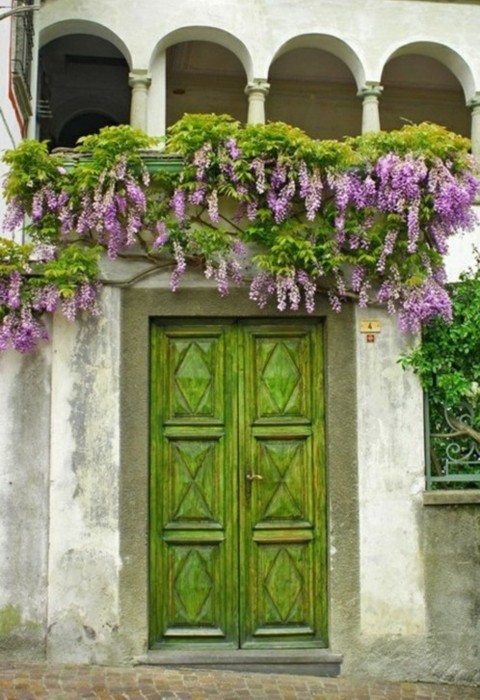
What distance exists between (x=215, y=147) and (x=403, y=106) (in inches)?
517

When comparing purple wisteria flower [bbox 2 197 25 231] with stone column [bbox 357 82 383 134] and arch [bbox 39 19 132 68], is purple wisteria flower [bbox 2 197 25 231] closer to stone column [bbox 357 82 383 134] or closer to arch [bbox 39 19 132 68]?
arch [bbox 39 19 132 68]

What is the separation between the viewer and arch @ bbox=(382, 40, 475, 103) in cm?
1462

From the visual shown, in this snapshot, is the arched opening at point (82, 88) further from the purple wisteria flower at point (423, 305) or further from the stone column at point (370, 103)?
the purple wisteria flower at point (423, 305)

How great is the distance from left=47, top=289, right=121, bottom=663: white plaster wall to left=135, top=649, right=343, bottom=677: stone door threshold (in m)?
0.37

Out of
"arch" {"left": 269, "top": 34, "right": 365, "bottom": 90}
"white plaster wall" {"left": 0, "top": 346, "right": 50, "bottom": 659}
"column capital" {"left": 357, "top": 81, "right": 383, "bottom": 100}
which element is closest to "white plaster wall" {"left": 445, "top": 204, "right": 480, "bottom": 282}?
"column capital" {"left": 357, "top": 81, "right": 383, "bottom": 100}

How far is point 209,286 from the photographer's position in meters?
6.05

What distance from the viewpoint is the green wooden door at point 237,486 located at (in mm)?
5980

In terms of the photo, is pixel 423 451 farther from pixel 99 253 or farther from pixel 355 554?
pixel 99 253

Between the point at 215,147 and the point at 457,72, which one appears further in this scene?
the point at 457,72

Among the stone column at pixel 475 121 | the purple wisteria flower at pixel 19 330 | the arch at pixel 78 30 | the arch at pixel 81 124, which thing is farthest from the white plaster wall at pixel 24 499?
the arch at pixel 81 124

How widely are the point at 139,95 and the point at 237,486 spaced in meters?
9.51

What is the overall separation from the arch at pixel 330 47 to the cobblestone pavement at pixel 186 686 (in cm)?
1126

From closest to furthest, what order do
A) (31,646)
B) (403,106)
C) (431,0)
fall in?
(31,646) → (431,0) → (403,106)

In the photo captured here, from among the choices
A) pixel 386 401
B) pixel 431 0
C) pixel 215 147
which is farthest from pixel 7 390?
pixel 431 0
